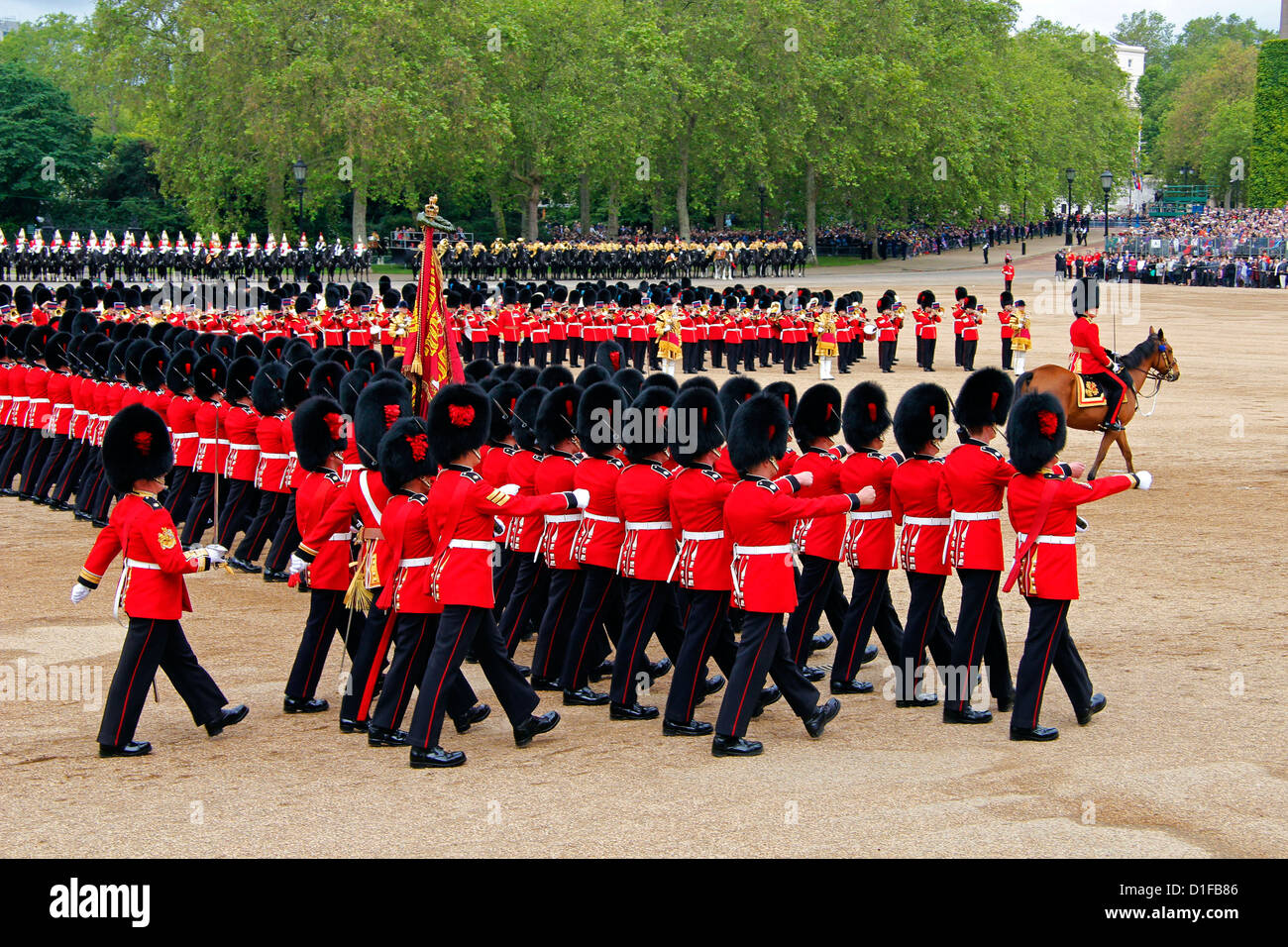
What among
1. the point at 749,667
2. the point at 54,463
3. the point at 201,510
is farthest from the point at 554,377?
the point at 54,463

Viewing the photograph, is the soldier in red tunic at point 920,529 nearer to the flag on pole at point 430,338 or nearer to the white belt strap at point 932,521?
the white belt strap at point 932,521

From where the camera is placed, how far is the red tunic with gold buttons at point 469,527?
603 cm

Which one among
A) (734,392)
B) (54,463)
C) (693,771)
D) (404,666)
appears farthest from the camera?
(54,463)

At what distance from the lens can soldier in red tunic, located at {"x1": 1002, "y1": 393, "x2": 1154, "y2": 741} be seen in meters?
6.20

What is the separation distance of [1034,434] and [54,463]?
8.98m

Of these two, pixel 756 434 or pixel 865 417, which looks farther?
pixel 865 417

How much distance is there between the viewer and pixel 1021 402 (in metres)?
6.43

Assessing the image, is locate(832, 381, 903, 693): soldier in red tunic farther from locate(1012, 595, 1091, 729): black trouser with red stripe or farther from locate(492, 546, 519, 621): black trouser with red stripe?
locate(492, 546, 519, 621): black trouser with red stripe

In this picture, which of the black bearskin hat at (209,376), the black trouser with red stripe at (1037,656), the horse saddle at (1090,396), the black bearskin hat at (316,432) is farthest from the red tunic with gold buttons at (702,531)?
the horse saddle at (1090,396)

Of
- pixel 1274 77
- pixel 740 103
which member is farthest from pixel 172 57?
pixel 1274 77

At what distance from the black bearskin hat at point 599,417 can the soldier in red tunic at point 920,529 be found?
138 cm

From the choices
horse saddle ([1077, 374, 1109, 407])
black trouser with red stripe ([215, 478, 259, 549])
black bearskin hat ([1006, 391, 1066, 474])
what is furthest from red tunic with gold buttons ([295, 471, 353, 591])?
horse saddle ([1077, 374, 1109, 407])

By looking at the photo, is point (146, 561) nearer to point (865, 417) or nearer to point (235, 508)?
point (865, 417)

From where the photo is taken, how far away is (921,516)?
6938 mm
